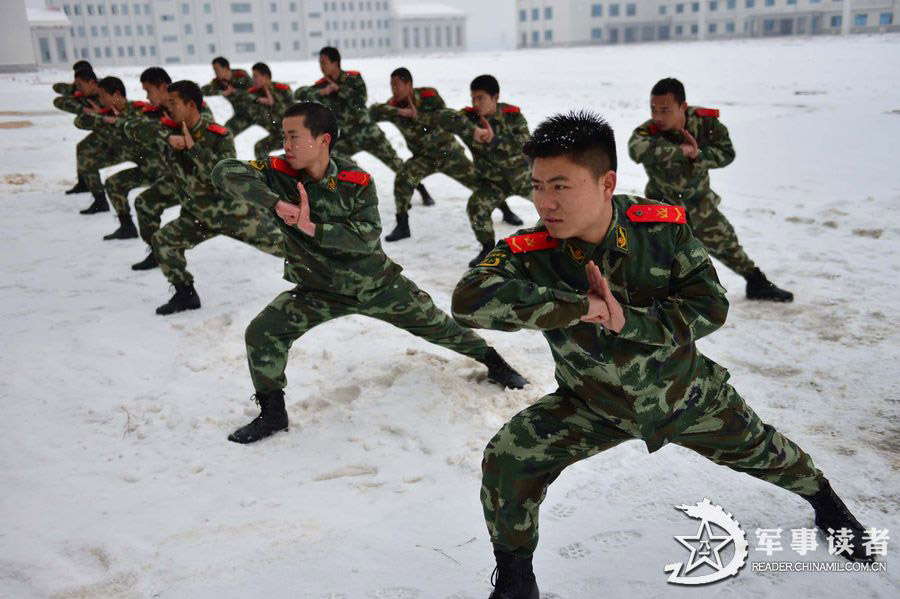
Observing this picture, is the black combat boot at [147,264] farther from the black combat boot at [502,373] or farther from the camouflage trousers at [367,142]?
the black combat boot at [502,373]

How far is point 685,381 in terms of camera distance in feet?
7.30

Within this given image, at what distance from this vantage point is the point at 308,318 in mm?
3531

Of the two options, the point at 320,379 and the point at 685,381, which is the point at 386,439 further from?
the point at 685,381

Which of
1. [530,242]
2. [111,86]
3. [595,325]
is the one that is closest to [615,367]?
[595,325]

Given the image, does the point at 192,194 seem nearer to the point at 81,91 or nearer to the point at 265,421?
the point at 265,421

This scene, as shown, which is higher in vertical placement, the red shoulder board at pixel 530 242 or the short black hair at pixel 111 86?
the short black hair at pixel 111 86

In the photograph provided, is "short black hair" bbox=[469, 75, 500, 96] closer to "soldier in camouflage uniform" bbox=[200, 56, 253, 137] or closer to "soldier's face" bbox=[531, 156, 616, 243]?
"soldier's face" bbox=[531, 156, 616, 243]

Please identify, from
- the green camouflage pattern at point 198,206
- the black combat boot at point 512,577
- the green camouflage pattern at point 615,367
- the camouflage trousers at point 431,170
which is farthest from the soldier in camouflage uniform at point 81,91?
the black combat boot at point 512,577

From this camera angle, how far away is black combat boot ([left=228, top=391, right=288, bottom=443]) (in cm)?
355

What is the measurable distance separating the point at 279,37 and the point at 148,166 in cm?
7488

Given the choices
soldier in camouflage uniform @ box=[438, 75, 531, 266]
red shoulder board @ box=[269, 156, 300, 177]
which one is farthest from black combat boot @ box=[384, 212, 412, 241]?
red shoulder board @ box=[269, 156, 300, 177]

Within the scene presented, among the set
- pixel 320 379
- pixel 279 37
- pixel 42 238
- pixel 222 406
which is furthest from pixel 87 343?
pixel 279 37

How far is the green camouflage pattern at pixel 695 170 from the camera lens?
15.9 ft

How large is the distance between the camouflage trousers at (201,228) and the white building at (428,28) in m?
Result: 80.5
